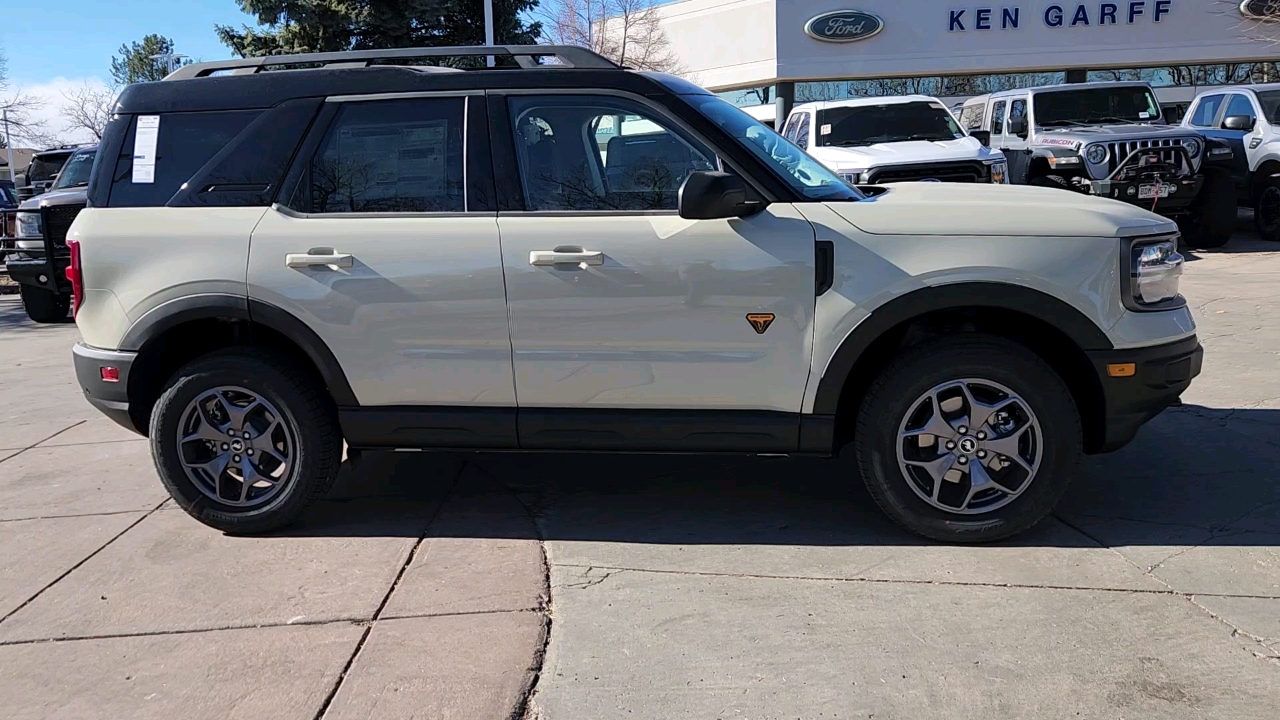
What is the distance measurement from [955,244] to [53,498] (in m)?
4.43

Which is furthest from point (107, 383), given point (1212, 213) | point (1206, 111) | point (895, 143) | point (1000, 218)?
point (1206, 111)

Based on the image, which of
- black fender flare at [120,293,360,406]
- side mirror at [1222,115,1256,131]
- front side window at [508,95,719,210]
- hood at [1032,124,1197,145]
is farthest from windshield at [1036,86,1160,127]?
black fender flare at [120,293,360,406]

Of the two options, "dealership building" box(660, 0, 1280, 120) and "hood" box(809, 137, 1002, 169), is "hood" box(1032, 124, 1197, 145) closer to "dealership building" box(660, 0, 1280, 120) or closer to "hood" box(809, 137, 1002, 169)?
"hood" box(809, 137, 1002, 169)

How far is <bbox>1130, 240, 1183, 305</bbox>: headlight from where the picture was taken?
12.9 ft

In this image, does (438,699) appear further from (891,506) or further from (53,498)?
(53,498)

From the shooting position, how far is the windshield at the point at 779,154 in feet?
13.7

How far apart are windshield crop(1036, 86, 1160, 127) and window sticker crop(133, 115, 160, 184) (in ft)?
37.3

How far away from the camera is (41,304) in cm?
1178

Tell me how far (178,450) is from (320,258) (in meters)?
1.07

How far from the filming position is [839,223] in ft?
13.0

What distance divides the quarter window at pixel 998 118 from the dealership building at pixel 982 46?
15048 mm

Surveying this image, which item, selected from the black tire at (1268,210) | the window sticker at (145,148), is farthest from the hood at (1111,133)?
the window sticker at (145,148)

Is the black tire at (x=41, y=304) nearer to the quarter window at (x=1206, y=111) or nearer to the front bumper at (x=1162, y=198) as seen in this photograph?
the front bumper at (x=1162, y=198)

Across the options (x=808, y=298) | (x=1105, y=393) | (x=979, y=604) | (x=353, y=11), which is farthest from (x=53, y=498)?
(x=353, y=11)
